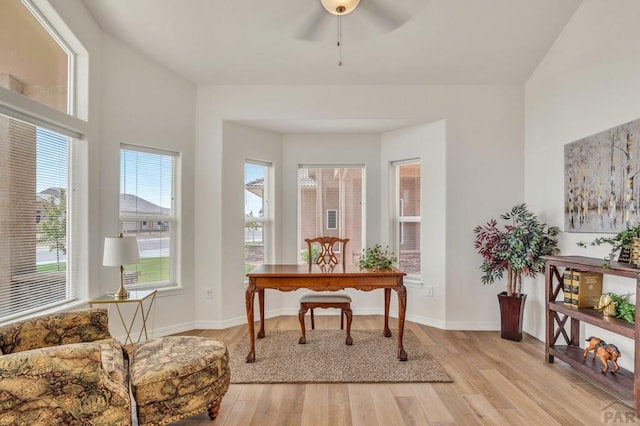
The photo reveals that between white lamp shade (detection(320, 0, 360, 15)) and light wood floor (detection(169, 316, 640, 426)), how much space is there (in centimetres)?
279

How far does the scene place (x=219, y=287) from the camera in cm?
383

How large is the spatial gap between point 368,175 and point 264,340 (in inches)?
98.0

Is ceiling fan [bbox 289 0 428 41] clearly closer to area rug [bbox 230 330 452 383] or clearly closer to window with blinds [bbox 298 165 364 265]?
window with blinds [bbox 298 165 364 265]

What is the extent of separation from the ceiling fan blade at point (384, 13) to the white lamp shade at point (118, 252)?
2638mm

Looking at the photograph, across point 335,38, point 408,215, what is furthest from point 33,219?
point 408,215

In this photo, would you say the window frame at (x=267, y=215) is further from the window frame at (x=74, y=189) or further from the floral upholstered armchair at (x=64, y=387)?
the floral upholstered armchair at (x=64, y=387)

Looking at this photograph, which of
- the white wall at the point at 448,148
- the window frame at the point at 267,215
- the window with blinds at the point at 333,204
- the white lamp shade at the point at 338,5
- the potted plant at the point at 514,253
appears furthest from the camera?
the window with blinds at the point at 333,204

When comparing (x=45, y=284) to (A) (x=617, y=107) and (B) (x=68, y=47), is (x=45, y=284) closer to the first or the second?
(B) (x=68, y=47)

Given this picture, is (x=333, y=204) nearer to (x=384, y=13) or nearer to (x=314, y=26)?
(x=314, y=26)

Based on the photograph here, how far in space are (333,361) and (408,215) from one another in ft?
7.38

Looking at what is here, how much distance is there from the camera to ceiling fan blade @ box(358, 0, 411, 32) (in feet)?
7.79

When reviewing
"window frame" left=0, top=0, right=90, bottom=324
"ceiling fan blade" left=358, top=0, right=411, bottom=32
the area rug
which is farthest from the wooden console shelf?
"window frame" left=0, top=0, right=90, bottom=324

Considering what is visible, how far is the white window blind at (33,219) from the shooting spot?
2.24 m

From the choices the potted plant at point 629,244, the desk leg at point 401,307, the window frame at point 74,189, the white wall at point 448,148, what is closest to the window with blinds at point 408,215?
the white wall at point 448,148
